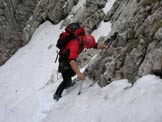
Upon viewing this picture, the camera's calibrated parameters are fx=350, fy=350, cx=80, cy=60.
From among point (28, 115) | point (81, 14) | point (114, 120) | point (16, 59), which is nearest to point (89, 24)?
point (81, 14)

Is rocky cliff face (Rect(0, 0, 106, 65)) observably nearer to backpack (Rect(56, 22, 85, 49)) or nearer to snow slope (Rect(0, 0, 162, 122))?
snow slope (Rect(0, 0, 162, 122))

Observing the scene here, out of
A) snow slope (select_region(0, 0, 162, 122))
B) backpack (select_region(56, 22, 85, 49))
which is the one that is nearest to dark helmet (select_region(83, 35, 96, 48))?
backpack (select_region(56, 22, 85, 49))

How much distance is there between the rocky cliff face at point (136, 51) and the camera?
878cm

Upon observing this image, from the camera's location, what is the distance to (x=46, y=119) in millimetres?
10836

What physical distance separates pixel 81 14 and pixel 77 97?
15.6m

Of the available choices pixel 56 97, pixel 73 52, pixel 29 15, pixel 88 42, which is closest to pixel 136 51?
pixel 88 42

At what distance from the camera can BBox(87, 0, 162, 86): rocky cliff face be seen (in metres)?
8.78

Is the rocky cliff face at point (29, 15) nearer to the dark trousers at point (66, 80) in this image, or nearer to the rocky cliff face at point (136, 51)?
the dark trousers at point (66, 80)

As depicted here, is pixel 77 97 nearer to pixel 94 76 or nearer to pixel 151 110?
pixel 94 76

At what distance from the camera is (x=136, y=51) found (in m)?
9.71

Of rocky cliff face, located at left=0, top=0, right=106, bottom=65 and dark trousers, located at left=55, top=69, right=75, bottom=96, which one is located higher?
dark trousers, located at left=55, top=69, right=75, bottom=96

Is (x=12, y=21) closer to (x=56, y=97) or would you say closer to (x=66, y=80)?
(x=56, y=97)

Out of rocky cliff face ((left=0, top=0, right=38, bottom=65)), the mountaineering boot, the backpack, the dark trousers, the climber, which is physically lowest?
rocky cliff face ((left=0, top=0, right=38, bottom=65))

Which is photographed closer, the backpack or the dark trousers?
the backpack
